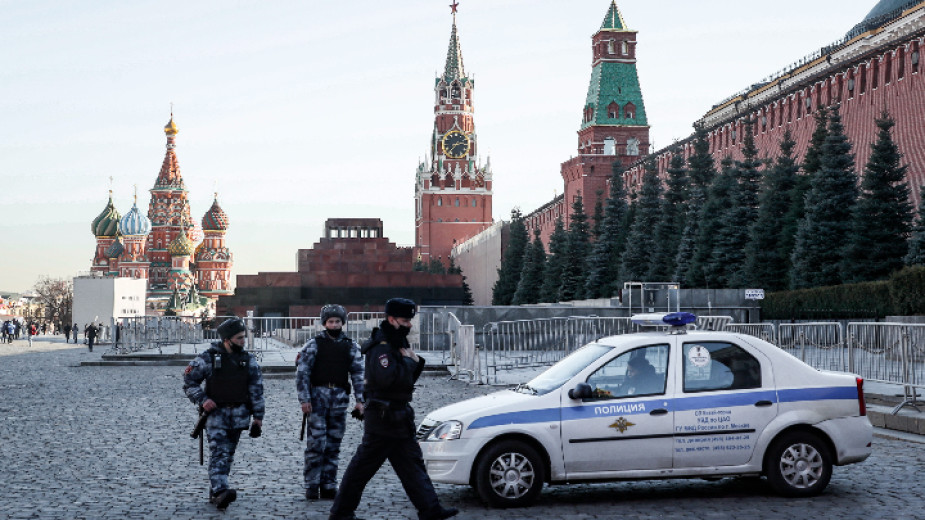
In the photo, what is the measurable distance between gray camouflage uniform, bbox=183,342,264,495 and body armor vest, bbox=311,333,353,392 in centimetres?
43

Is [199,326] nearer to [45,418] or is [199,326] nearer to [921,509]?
[45,418]

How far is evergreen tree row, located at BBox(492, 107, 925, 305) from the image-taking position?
32.0 m

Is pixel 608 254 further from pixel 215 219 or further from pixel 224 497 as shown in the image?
pixel 215 219

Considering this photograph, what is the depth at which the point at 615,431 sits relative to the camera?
26.7ft

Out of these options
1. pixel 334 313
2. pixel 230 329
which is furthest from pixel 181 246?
pixel 230 329

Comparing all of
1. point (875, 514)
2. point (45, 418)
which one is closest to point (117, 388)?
point (45, 418)

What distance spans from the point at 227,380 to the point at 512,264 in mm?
70073

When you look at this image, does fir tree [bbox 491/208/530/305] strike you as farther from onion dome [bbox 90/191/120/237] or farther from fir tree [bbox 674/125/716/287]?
onion dome [bbox 90/191/120/237]

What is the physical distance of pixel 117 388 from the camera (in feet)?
67.6

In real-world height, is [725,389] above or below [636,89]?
below

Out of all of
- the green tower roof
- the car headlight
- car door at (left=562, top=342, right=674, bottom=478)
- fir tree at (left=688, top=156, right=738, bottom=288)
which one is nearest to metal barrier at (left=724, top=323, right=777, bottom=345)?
car door at (left=562, top=342, right=674, bottom=478)

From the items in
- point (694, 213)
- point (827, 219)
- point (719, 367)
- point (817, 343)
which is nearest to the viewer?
point (719, 367)

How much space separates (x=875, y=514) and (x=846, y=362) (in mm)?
7872

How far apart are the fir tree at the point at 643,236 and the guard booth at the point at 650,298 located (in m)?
16.0
